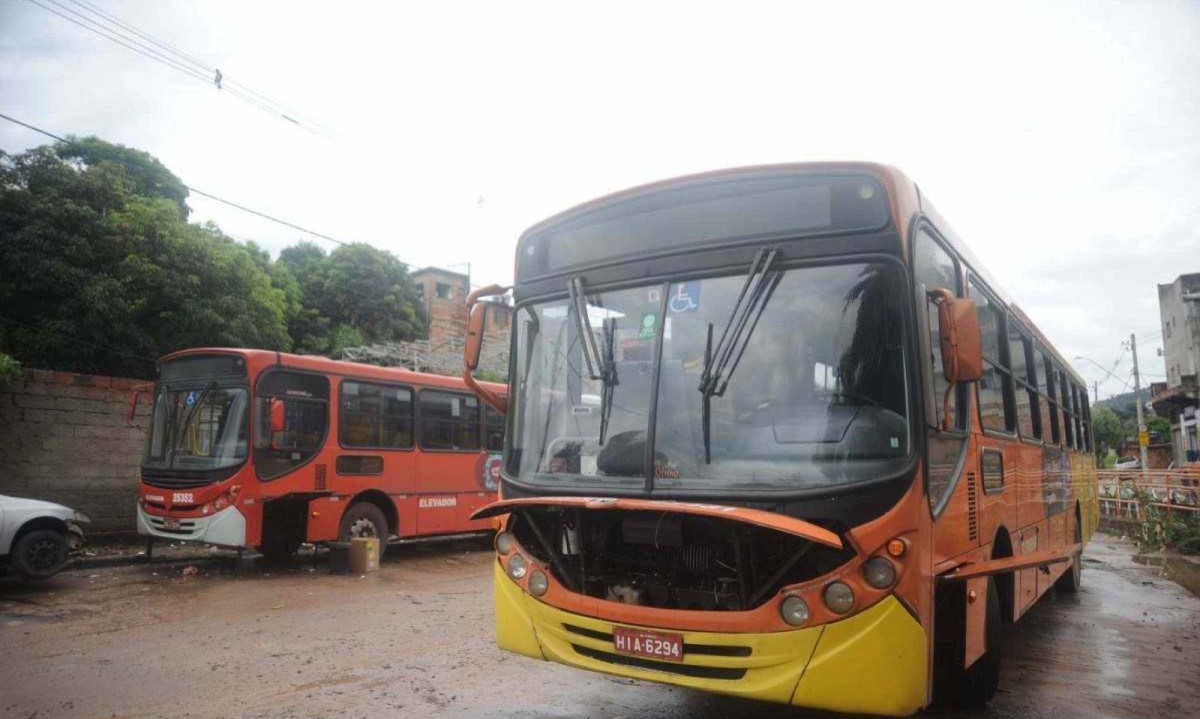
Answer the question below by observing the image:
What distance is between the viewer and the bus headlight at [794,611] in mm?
3660

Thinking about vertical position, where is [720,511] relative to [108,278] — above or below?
below

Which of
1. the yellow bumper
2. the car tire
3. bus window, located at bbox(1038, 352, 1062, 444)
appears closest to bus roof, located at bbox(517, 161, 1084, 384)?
the yellow bumper

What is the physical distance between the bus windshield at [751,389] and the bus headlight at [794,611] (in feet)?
1.66

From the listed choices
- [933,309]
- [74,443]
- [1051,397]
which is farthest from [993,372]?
[74,443]

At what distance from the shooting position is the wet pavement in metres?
5.19

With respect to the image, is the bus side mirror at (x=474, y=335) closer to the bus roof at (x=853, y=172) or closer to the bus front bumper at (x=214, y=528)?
the bus roof at (x=853, y=172)

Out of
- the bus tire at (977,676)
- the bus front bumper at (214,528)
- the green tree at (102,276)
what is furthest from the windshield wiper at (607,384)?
the green tree at (102,276)

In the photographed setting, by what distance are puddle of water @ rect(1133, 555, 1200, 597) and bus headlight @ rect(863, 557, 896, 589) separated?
31.5 feet

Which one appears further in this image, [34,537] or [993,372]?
[34,537]

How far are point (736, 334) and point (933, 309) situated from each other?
115 centimetres

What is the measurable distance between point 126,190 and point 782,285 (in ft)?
70.7

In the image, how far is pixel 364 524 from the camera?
1231 cm

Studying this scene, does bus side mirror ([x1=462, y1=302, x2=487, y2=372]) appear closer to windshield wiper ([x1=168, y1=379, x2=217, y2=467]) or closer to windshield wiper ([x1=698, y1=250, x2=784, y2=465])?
windshield wiper ([x1=698, y1=250, x2=784, y2=465])

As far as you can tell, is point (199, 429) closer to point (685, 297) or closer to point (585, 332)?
point (585, 332)
